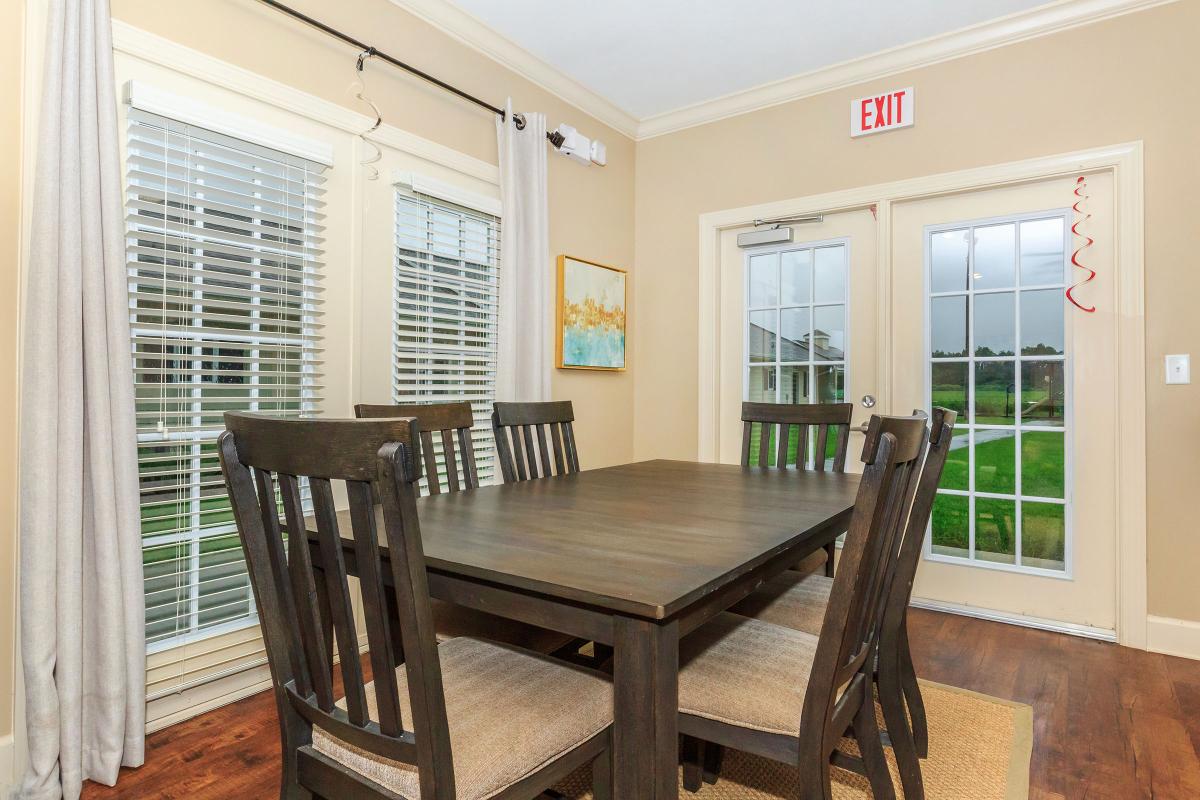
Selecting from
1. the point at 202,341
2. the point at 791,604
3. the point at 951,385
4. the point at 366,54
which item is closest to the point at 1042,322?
the point at 951,385

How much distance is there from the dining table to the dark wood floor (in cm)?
88

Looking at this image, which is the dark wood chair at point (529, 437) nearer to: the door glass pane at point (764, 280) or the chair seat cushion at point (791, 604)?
the chair seat cushion at point (791, 604)

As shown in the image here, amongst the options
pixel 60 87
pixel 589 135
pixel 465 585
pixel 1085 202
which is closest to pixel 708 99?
pixel 589 135

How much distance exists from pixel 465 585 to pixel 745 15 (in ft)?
8.84

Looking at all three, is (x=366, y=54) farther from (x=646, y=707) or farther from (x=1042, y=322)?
(x=1042, y=322)

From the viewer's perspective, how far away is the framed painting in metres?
3.45

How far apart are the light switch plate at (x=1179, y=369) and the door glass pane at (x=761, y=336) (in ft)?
5.31

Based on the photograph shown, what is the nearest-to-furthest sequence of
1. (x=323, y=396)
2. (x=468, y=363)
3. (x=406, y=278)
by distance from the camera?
1. (x=323, y=396)
2. (x=406, y=278)
3. (x=468, y=363)

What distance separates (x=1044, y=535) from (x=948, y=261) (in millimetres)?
1269

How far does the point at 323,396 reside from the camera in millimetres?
2406

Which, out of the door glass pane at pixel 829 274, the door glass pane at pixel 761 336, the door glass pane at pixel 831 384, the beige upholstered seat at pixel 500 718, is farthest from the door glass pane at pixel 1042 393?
the beige upholstered seat at pixel 500 718

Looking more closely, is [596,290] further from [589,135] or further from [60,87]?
[60,87]

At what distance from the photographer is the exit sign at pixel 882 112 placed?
3.10 m

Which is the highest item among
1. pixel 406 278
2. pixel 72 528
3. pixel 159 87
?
pixel 159 87
